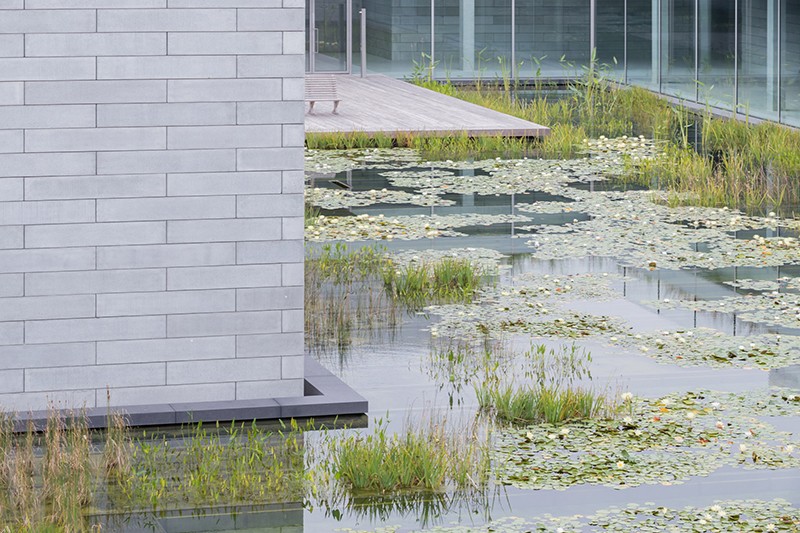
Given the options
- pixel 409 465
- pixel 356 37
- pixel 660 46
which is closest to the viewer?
pixel 409 465

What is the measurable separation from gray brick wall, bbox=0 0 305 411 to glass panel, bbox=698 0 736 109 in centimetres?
1325

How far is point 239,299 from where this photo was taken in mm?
6809

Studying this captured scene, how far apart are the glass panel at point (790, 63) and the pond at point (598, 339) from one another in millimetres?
3769

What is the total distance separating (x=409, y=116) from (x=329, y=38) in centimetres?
647

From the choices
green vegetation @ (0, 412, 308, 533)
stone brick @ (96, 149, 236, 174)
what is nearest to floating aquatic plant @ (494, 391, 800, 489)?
green vegetation @ (0, 412, 308, 533)

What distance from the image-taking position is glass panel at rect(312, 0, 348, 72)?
23.8 meters

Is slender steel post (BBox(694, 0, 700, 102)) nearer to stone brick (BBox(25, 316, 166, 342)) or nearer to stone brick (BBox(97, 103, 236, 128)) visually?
stone brick (BBox(97, 103, 236, 128))

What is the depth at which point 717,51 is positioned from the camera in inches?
784

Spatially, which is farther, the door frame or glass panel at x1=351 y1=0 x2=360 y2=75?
glass panel at x1=351 y1=0 x2=360 y2=75

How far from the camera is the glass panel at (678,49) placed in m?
21.3

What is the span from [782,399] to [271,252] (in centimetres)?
246

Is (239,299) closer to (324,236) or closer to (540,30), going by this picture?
(324,236)

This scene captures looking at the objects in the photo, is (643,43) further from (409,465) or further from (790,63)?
(409,465)

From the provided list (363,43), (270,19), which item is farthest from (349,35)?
(270,19)
